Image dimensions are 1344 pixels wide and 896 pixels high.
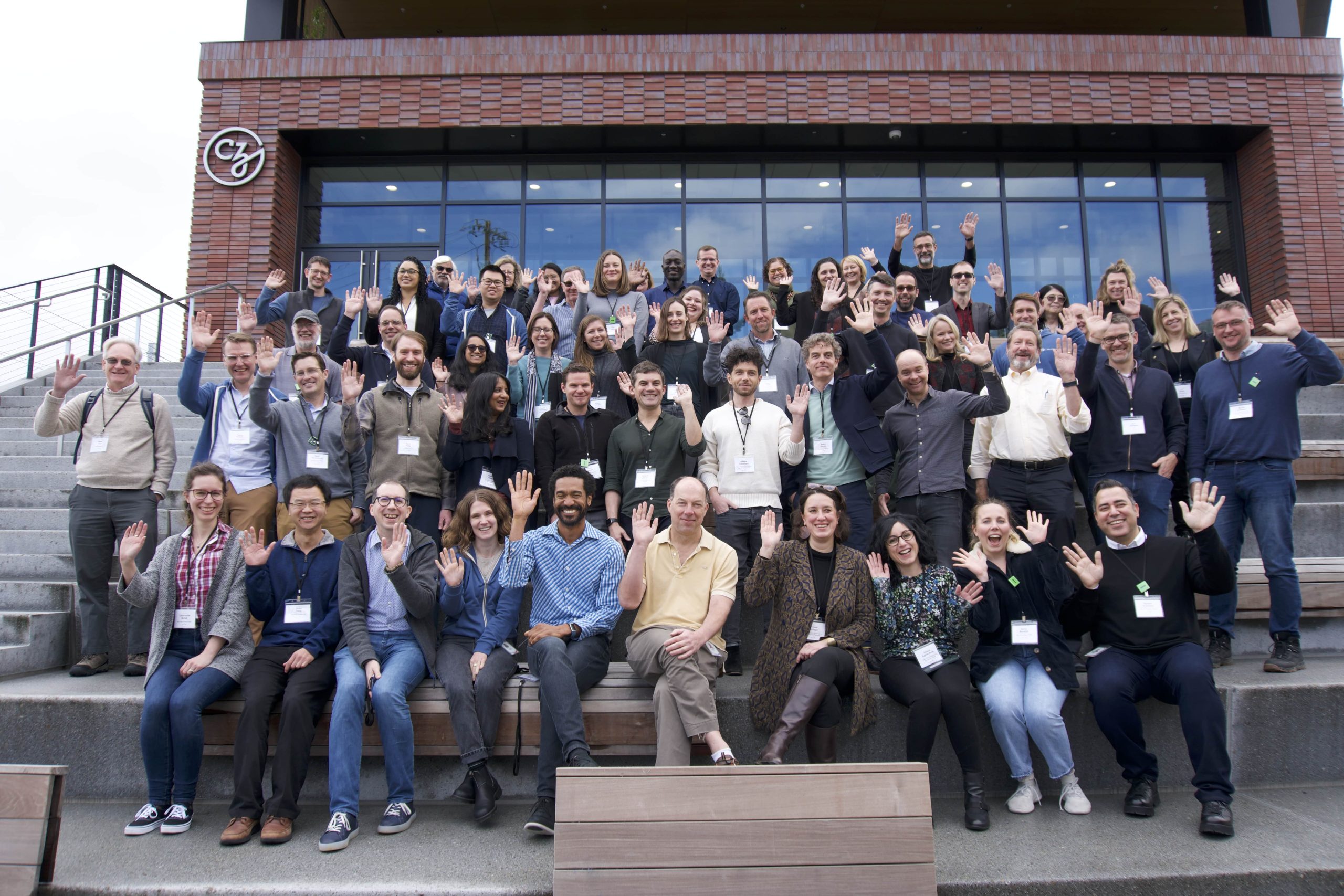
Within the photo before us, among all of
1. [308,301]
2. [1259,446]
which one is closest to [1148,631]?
[1259,446]

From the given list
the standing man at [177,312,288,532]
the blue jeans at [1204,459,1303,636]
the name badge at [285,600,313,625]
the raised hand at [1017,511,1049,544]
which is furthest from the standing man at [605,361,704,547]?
the blue jeans at [1204,459,1303,636]

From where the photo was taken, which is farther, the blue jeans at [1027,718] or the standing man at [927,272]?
the standing man at [927,272]

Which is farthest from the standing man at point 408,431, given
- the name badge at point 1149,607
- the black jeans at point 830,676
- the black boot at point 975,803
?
the name badge at point 1149,607

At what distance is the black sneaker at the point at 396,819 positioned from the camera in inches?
157

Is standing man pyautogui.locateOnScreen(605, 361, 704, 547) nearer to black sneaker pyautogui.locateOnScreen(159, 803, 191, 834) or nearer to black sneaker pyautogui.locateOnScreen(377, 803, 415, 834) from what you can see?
black sneaker pyautogui.locateOnScreen(377, 803, 415, 834)

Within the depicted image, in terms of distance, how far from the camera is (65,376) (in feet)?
18.0

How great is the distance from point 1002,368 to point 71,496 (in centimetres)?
658

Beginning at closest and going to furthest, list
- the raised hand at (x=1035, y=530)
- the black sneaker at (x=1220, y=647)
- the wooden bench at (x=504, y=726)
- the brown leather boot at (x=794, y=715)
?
the brown leather boot at (x=794, y=715) → the wooden bench at (x=504, y=726) → the raised hand at (x=1035, y=530) → the black sneaker at (x=1220, y=647)

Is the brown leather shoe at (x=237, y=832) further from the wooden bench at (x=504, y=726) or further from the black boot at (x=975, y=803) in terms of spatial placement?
the black boot at (x=975, y=803)

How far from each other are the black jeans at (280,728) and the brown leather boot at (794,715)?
89.1 inches

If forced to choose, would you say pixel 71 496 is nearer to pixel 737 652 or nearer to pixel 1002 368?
pixel 737 652

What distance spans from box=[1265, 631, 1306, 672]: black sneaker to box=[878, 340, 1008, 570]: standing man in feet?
6.00

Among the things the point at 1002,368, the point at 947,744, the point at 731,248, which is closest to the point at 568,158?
the point at 731,248

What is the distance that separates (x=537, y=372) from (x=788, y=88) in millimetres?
8739
